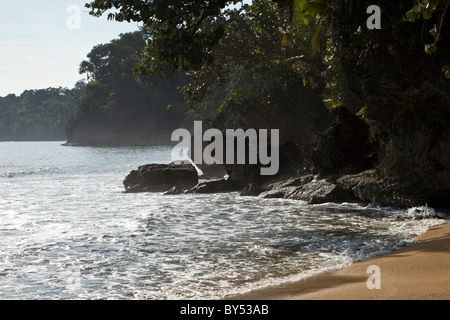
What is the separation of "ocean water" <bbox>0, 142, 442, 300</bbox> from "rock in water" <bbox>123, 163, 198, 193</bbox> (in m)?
4.60

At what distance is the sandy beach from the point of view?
528 cm

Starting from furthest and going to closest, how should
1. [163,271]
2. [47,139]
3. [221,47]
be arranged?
[47,139]
[221,47]
[163,271]

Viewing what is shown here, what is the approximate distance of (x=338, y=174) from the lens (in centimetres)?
1505

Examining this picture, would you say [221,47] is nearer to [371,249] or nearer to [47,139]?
[371,249]

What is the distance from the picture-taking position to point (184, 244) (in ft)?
30.2

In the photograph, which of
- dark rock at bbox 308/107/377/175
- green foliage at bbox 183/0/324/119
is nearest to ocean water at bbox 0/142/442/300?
dark rock at bbox 308/107/377/175

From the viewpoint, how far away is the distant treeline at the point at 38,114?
15775 centimetres

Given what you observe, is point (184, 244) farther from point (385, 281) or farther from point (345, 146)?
point (345, 146)

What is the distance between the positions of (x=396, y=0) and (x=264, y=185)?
314 inches

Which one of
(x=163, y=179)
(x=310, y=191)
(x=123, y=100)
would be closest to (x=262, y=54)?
(x=163, y=179)

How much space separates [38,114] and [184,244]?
161 meters

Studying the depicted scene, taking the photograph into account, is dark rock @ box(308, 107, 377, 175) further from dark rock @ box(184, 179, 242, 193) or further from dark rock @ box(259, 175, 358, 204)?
dark rock @ box(184, 179, 242, 193)
